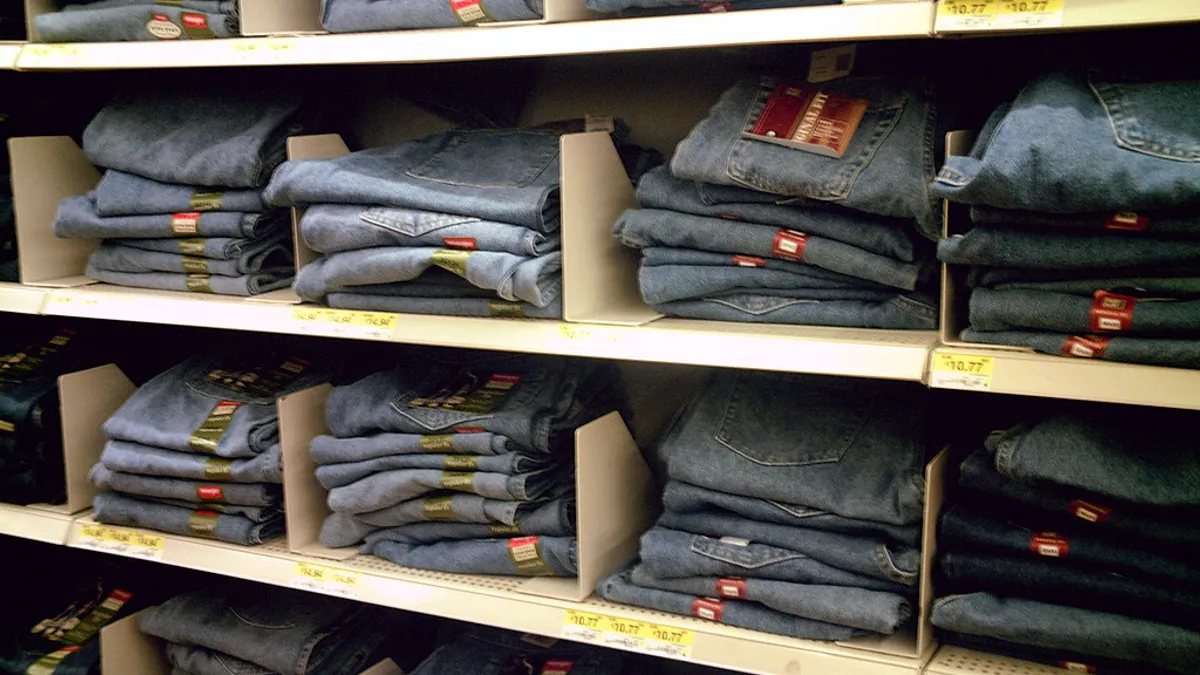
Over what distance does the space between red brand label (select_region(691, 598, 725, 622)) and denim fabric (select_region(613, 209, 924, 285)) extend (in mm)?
489

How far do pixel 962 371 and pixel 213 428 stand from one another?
128 centimetres

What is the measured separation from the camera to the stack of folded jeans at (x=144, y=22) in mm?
1866

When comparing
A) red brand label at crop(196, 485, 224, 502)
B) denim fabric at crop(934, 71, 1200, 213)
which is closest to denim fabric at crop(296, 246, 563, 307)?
red brand label at crop(196, 485, 224, 502)

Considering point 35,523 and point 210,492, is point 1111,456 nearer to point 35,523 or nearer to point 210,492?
point 210,492

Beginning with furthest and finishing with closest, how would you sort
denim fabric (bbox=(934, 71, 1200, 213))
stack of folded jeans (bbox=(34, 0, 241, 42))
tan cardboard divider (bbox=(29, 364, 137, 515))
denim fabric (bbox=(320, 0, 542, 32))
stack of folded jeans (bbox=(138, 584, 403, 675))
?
tan cardboard divider (bbox=(29, 364, 137, 515))
stack of folded jeans (bbox=(138, 584, 403, 675))
stack of folded jeans (bbox=(34, 0, 241, 42))
denim fabric (bbox=(320, 0, 542, 32))
denim fabric (bbox=(934, 71, 1200, 213))

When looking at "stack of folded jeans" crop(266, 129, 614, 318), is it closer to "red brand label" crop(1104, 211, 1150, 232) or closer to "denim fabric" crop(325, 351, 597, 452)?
"denim fabric" crop(325, 351, 597, 452)

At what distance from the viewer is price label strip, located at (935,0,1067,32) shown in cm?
119

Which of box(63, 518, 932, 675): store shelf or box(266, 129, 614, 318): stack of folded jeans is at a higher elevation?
box(266, 129, 614, 318): stack of folded jeans

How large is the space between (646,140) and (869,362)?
28.0 inches

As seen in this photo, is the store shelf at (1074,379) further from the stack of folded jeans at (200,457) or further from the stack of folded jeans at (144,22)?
the stack of folded jeans at (144,22)

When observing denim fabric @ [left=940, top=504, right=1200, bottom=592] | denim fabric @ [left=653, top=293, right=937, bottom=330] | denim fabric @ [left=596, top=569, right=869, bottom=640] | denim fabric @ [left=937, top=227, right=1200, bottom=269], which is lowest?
denim fabric @ [left=596, top=569, right=869, bottom=640]

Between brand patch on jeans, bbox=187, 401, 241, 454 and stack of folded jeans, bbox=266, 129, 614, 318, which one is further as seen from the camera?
brand patch on jeans, bbox=187, 401, 241, 454

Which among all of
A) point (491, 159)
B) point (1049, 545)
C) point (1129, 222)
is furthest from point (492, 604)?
point (1129, 222)

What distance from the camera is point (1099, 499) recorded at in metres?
1.31
